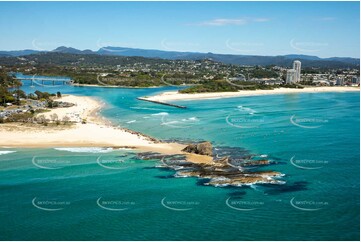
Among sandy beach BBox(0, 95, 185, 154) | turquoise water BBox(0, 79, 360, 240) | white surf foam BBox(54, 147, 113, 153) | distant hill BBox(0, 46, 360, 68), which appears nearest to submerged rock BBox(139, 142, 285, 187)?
turquoise water BBox(0, 79, 360, 240)

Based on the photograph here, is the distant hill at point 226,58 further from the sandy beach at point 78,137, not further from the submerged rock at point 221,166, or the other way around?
the submerged rock at point 221,166

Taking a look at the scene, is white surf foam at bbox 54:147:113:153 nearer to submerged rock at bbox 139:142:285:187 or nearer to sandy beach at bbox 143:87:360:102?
submerged rock at bbox 139:142:285:187

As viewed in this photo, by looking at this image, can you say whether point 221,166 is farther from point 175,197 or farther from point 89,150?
point 89,150

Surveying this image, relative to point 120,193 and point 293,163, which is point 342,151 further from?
point 120,193

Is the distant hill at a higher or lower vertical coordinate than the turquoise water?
higher

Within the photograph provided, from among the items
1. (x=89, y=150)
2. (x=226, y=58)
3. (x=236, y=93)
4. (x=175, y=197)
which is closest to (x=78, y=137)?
(x=89, y=150)

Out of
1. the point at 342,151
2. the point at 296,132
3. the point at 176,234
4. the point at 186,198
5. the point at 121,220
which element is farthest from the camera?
the point at 296,132

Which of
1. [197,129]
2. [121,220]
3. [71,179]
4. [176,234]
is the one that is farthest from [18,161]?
[197,129]
